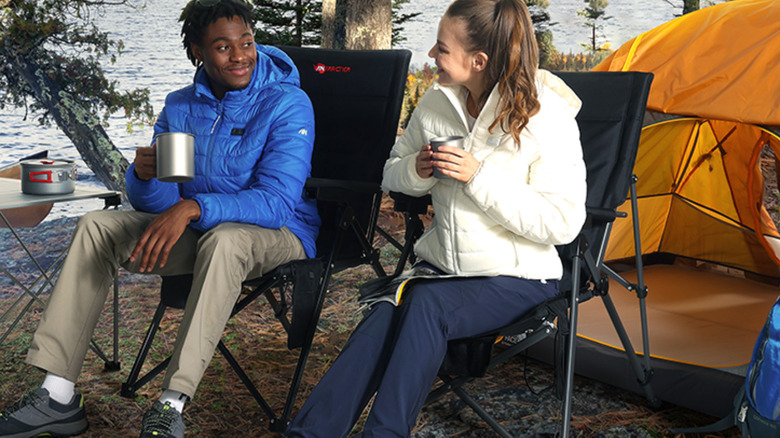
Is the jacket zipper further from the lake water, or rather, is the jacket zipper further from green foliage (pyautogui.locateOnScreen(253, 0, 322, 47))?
green foliage (pyautogui.locateOnScreen(253, 0, 322, 47))

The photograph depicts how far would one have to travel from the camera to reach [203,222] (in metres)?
2.00

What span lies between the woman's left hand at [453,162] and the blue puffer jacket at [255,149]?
634 mm

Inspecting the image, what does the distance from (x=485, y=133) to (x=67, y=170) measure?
1.36 meters

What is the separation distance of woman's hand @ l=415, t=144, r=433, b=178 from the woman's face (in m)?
0.21

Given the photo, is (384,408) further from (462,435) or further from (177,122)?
(177,122)

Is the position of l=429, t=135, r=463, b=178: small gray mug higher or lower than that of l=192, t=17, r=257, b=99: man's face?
lower

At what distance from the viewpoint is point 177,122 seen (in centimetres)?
236

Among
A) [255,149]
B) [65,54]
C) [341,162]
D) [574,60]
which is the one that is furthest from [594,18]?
[255,149]

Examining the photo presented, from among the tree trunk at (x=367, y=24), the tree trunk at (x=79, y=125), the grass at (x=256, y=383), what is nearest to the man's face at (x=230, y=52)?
the grass at (x=256, y=383)

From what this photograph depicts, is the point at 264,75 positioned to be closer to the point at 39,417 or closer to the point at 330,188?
the point at 330,188

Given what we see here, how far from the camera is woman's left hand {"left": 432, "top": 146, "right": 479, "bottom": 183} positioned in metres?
1.67

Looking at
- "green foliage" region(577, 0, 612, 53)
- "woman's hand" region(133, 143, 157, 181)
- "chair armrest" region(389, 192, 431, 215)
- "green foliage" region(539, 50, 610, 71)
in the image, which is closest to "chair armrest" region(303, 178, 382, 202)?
"chair armrest" region(389, 192, 431, 215)

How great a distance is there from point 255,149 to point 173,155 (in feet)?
1.33

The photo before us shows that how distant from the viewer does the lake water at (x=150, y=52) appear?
4.94 metres
